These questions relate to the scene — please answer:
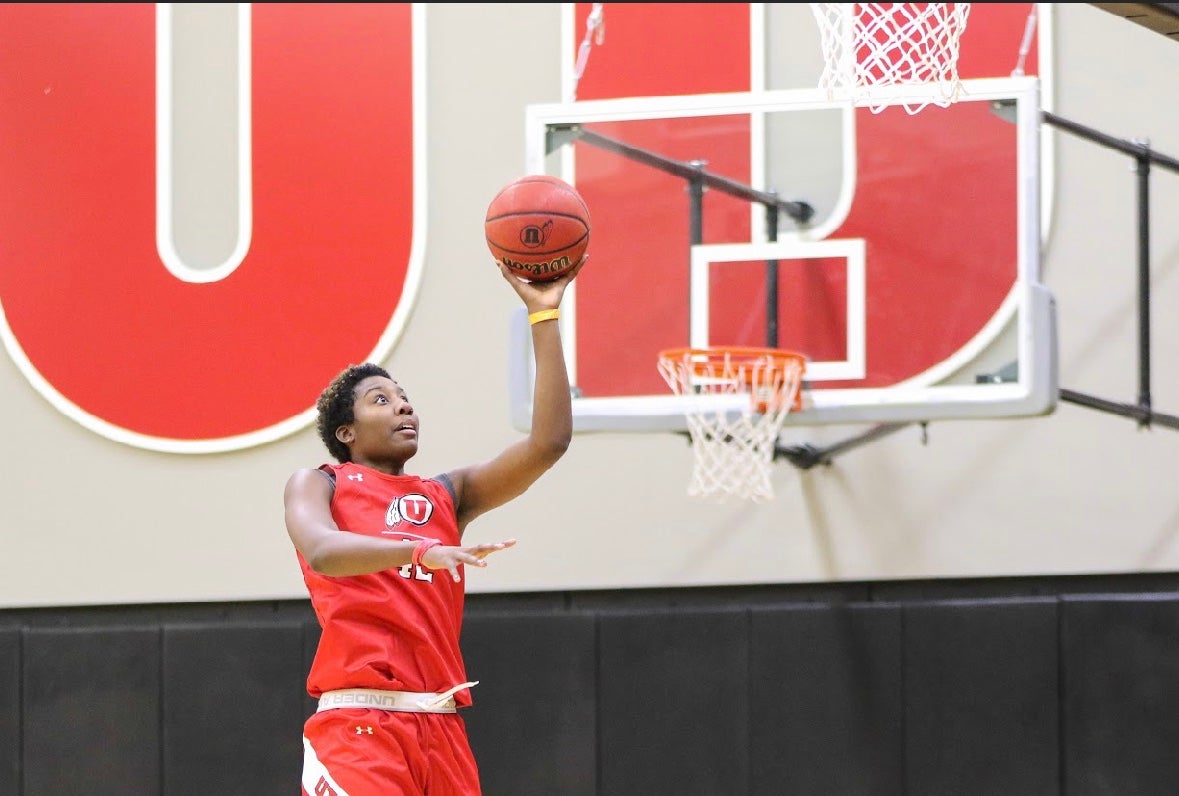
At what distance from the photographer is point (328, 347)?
5.56 metres

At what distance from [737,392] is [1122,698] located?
1.64m

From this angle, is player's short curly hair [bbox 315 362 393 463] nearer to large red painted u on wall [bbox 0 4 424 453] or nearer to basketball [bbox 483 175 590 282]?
basketball [bbox 483 175 590 282]

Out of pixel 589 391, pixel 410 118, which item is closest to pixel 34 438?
pixel 410 118

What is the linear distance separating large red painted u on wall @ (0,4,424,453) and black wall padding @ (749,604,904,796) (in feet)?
5.61

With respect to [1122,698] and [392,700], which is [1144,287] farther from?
[392,700]

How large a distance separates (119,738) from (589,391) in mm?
2153

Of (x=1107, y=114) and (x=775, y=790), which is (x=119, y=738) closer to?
(x=775, y=790)

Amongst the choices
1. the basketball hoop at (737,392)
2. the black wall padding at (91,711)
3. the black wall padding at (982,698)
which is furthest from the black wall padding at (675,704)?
the black wall padding at (91,711)

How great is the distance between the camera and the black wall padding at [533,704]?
5266 millimetres

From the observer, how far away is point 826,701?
203 inches

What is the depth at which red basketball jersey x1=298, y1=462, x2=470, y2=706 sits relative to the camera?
10.7 ft

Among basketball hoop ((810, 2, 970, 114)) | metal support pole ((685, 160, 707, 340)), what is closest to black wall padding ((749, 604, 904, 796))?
metal support pole ((685, 160, 707, 340))

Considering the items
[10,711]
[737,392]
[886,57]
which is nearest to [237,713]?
[10,711]

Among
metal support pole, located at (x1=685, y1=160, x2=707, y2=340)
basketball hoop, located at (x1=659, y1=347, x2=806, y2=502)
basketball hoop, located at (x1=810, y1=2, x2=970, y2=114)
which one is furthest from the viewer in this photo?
metal support pole, located at (x1=685, y1=160, x2=707, y2=340)
